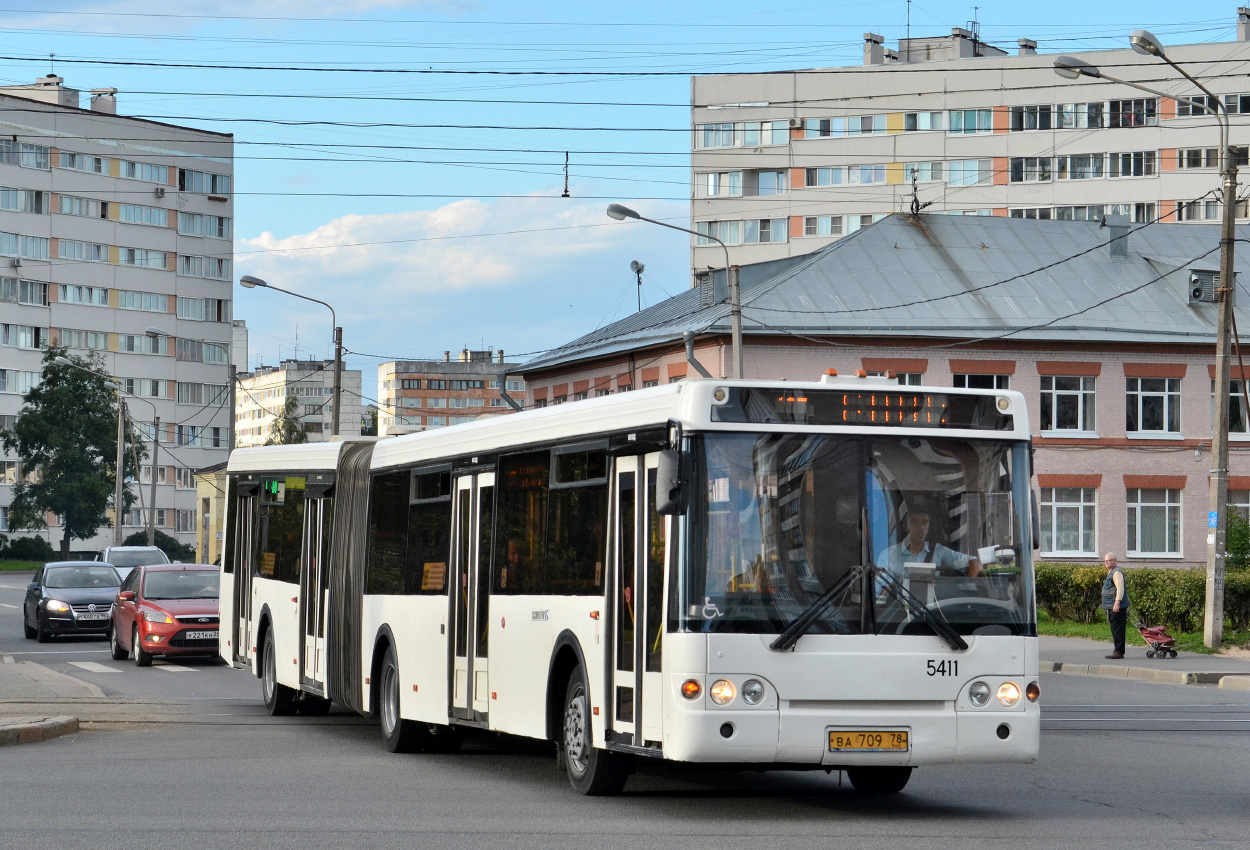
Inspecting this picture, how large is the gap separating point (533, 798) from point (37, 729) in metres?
5.87

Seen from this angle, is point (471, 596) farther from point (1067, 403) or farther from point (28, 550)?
point (28, 550)

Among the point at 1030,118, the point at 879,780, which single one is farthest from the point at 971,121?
the point at 879,780

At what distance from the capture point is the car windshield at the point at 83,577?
3484 cm

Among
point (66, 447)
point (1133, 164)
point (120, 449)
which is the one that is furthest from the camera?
point (66, 447)

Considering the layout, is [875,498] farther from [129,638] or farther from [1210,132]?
[1210,132]

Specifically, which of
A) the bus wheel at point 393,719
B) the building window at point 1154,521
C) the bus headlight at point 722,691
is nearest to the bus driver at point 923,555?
the bus headlight at point 722,691

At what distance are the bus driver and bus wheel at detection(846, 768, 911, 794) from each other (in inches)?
77.6

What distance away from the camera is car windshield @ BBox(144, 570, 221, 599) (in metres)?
28.1

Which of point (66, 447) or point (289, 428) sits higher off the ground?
point (289, 428)

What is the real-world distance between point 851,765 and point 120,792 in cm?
477

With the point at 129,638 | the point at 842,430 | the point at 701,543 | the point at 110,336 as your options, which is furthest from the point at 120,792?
the point at 110,336

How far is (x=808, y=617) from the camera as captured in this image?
1057 cm

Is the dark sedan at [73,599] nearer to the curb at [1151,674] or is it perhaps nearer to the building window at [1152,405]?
the curb at [1151,674]

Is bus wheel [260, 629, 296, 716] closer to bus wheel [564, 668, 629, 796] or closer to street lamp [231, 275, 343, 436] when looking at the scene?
bus wheel [564, 668, 629, 796]
